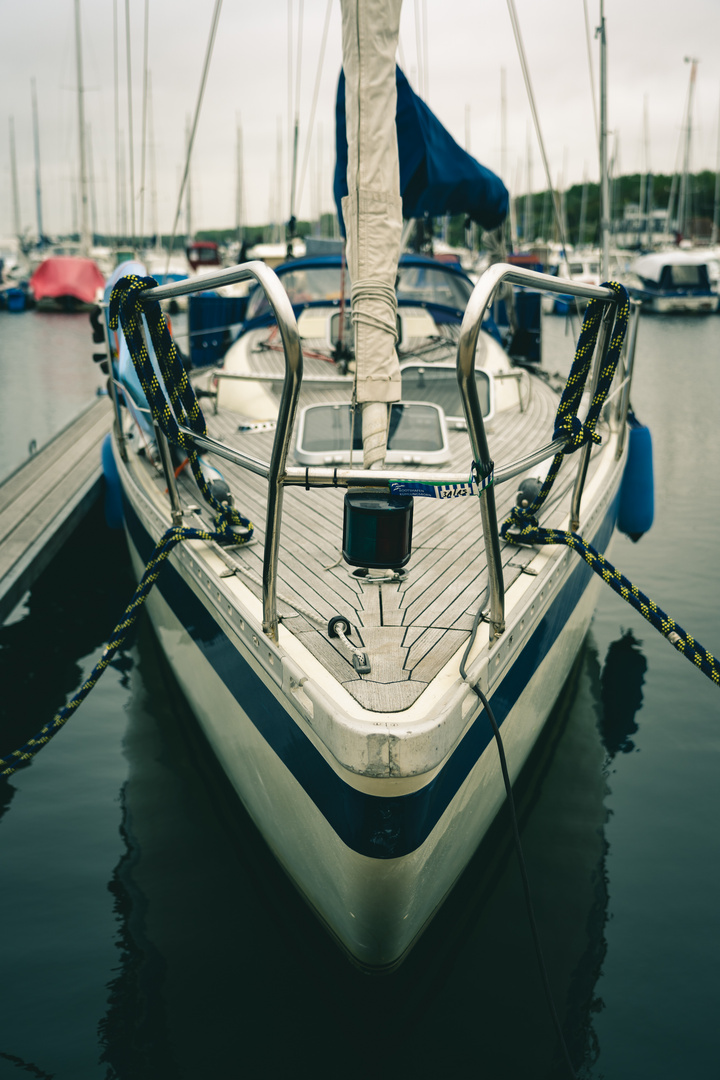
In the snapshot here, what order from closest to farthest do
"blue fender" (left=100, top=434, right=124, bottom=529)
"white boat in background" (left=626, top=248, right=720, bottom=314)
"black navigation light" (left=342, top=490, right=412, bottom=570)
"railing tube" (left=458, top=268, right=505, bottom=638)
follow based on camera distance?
"railing tube" (left=458, top=268, right=505, bottom=638) < "black navigation light" (left=342, top=490, right=412, bottom=570) < "blue fender" (left=100, top=434, right=124, bottom=529) < "white boat in background" (left=626, top=248, right=720, bottom=314)

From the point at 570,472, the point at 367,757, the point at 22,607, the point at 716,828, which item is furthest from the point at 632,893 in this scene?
the point at 22,607

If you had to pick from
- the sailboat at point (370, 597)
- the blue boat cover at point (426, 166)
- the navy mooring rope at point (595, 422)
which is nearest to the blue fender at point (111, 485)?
the sailboat at point (370, 597)

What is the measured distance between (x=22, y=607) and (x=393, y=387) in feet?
13.0

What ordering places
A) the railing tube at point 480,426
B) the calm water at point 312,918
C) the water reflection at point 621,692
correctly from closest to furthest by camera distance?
the railing tube at point 480,426 → the calm water at point 312,918 → the water reflection at point 621,692

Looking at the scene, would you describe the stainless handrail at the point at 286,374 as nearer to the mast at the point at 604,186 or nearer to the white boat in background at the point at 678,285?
the mast at the point at 604,186

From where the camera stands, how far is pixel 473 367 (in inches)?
73.9

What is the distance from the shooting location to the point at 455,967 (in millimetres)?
2840

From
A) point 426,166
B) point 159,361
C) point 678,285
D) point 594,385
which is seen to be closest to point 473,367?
point 594,385

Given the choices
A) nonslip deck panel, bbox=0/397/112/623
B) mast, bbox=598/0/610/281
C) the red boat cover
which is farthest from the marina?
the red boat cover

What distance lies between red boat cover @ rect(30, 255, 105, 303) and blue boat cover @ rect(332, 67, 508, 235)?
84.8ft

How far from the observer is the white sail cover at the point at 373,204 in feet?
9.59

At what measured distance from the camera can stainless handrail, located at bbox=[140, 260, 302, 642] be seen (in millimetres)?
1916

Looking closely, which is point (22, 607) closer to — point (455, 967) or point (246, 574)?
point (246, 574)

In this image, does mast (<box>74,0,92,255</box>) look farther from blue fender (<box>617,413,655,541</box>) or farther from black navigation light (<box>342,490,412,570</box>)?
black navigation light (<box>342,490,412,570</box>)
